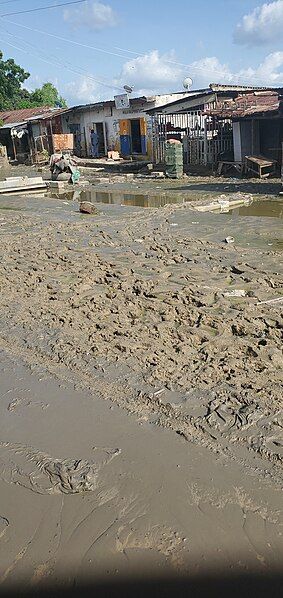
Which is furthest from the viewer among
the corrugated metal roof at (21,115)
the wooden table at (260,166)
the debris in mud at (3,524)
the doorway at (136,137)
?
the corrugated metal roof at (21,115)

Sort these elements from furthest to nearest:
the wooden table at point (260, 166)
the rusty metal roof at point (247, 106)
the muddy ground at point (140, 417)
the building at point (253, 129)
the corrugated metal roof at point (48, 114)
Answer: the corrugated metal roof at point (48, 114), the building at point (253, 129), the rusty metal roof at point (247, 106), the wooden table at point (260, 166), the muddy ground at point (140, 417)

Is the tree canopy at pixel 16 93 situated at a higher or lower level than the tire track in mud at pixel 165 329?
higher

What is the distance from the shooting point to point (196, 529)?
2.86 meters

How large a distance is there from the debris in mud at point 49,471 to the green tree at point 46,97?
5537 centimetres

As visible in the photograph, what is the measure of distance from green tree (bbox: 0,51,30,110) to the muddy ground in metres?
52.5

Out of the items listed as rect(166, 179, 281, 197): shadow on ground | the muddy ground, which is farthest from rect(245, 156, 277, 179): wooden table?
the muddy ground

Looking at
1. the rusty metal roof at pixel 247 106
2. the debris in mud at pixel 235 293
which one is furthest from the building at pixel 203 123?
the debris in mud at pixel 235 293

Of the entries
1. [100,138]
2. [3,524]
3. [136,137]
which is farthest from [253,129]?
[3,524]

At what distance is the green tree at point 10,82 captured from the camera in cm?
5403

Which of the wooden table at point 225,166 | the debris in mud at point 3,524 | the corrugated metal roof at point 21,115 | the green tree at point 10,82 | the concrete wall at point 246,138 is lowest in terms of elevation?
the debris in mud at point 3,524

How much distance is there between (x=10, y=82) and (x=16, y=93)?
2.15 m

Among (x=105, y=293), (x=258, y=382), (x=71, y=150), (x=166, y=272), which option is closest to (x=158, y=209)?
(x=166, y=272)

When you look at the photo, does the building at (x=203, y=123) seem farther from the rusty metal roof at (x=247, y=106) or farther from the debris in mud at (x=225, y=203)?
the debris in mud at (x=225, y=203)

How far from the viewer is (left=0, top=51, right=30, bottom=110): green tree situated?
177ft
